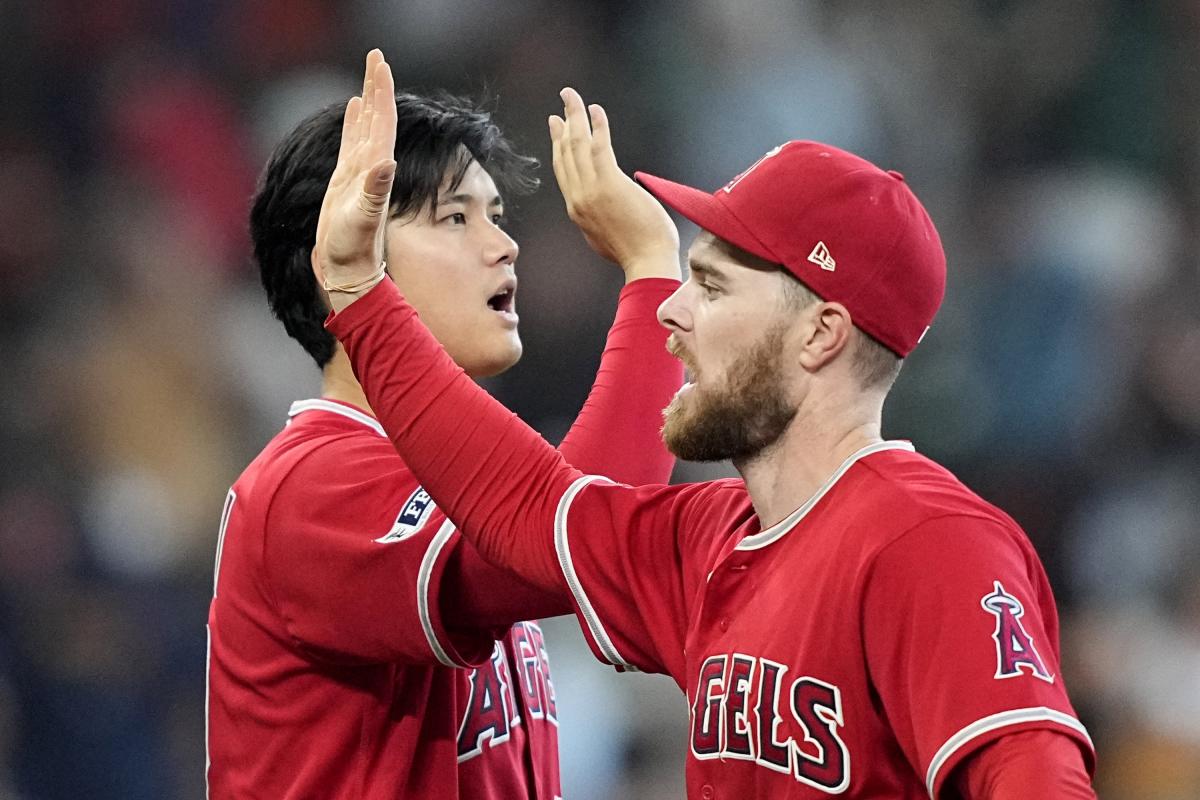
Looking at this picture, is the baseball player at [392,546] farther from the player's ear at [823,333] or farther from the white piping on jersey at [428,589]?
the player's ear at [823,333]

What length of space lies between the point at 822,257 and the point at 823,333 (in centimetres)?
10

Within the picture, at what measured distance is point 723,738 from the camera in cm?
183

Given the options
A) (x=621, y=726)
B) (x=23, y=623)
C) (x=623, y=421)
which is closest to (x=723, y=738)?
(x=623, y=421)

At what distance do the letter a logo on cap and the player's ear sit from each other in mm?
47

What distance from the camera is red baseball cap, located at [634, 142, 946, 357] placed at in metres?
1.92

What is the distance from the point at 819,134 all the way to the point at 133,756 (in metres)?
3.27

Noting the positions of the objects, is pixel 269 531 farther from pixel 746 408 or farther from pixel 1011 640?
pixel 1011 640

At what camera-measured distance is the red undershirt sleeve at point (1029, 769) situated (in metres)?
1.49

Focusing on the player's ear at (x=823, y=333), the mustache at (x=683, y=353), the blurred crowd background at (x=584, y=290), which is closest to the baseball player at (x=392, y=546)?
the mustache at (x=683, y=353)

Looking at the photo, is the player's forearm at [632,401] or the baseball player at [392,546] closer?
the baseball player at [392,546]

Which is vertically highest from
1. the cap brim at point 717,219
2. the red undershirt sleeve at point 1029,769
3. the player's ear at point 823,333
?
the cap brim at point 717,219

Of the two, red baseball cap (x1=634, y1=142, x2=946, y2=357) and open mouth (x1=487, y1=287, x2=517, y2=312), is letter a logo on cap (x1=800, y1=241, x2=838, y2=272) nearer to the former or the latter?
red baseball cap (x1=634, y1=142, x2=946, y2=357)

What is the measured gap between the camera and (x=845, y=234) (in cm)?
192

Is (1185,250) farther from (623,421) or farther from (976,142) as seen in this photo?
(623,421)
